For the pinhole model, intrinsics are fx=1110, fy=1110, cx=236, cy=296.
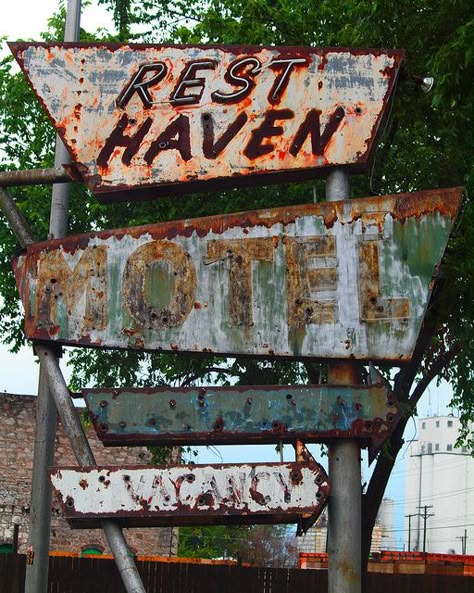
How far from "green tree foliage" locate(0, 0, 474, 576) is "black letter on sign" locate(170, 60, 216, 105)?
278 cm

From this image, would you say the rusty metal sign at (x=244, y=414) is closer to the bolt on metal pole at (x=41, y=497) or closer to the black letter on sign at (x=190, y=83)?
the black letter on sign at (x=190, y=83)

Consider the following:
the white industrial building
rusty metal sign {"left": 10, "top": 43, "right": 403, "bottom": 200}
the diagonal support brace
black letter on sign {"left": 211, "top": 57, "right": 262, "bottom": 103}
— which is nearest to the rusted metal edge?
rusty metal sign {"left": 10, "top": 43, "right": 403, "bottom": 200}

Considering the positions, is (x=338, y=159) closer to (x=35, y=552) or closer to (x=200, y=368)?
(x=35, y=552)

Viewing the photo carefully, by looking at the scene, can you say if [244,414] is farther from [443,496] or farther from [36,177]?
[443,496]

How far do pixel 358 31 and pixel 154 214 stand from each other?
5.68 metres

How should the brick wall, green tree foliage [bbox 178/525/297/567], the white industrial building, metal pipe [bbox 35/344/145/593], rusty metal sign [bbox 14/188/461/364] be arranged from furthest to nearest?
the white industrial building < green tree foliage [bbox 178/525/297/567] < the brick wall < metal pipe [bbox 35/344/145/593] < rusty metal sign [bbox 14/188/461/364]

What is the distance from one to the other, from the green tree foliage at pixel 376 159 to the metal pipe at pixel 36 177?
3493mm

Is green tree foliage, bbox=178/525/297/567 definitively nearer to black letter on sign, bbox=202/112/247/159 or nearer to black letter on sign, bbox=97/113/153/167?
black letter on sign, bbox=97/113/153/167

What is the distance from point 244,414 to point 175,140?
6.29 ft

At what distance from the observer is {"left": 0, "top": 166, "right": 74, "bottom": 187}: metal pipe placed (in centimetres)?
783

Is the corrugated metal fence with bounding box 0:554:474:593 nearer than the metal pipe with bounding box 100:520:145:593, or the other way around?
the metal pipe with bounding box 100:520:145:593

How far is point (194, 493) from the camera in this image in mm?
6957

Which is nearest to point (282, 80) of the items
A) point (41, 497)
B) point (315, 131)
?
point (315, 131)

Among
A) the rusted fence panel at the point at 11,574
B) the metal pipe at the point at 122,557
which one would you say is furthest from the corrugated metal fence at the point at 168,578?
the metal pipe at the point at 122,557
